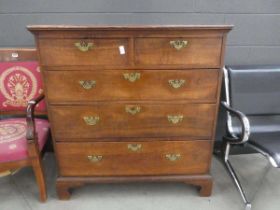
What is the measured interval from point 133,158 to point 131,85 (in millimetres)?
572

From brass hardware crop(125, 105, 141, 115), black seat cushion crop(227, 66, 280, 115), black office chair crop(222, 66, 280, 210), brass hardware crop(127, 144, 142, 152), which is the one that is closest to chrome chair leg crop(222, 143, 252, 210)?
black office chair crop(222, 66, 280, 210)

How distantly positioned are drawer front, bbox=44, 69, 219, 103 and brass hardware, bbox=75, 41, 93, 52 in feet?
0.48

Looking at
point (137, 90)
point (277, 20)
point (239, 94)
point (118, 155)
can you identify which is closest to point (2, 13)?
point (137, 90)

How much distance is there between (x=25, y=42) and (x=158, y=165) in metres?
1.51

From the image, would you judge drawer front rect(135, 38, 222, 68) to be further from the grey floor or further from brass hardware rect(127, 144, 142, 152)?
the grey floor

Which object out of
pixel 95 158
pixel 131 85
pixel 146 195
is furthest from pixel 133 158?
pixel 131 85

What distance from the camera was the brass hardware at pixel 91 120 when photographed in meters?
1.72

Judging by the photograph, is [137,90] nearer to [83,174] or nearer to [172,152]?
[172,152]

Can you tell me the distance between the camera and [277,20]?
2.14m

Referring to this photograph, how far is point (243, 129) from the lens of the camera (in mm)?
1782

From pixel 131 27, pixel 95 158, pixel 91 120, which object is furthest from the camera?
pixel 95 158

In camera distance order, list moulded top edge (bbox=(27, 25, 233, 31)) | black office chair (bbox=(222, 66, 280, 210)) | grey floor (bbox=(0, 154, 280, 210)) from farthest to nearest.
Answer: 1. black office chair (bbox=(222, 66, 280, 210))
2. grey floor (bbox=(0, 154, 280, 210))
3. moulded top edge (bbox=(27, 25, 233, 31))

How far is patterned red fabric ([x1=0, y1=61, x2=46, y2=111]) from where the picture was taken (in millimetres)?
2016

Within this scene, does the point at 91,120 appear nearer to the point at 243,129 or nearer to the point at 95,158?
the point at 95,158
